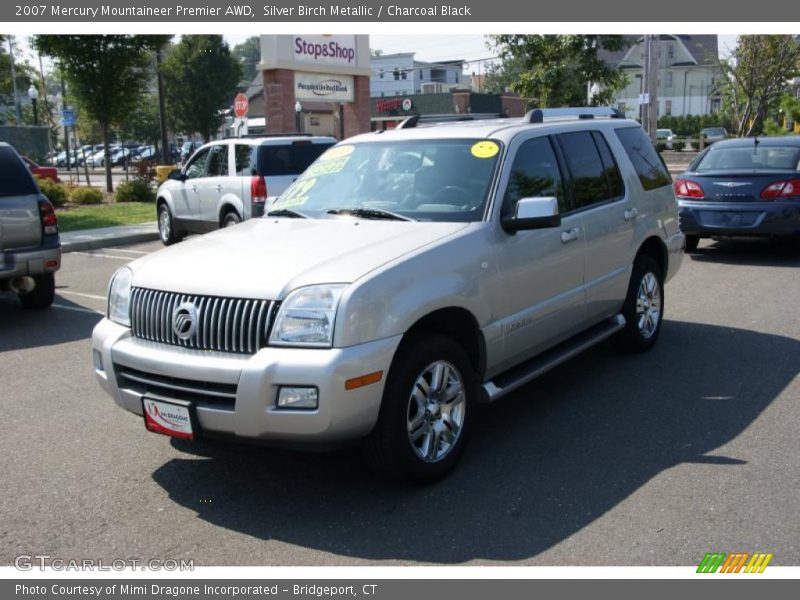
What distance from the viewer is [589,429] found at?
17.3 ft

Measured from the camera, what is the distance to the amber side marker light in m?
3.92

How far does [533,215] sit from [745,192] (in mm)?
7348

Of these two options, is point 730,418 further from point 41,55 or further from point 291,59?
point 41,55

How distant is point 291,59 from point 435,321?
18.9 meters

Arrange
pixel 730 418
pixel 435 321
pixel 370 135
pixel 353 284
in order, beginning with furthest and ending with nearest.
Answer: pixel 370 135, pixel 730 418, pixel 435 321, pixel 353 284

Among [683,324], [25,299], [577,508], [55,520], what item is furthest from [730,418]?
[25,299]

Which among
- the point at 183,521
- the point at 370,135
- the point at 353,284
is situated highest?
the point at 370,135

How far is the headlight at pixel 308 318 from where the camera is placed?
3975 millimetres

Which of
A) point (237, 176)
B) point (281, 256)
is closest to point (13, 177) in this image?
point (237, 176)

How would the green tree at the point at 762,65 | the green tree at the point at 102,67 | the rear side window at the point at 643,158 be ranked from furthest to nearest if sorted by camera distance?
1. the green tree at the point at 762,65
2. the green tree at the point at 102,67
3. the rear side window at the point at 643,158

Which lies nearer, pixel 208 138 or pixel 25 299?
pixel 25 299

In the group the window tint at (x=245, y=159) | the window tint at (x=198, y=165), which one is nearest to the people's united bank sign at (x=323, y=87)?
the window tint at (x=198, y=165)

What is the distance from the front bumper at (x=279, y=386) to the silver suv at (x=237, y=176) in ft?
28.5

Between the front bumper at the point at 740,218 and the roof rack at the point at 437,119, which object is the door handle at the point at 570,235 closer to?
the roof rack at the point at 437,119
